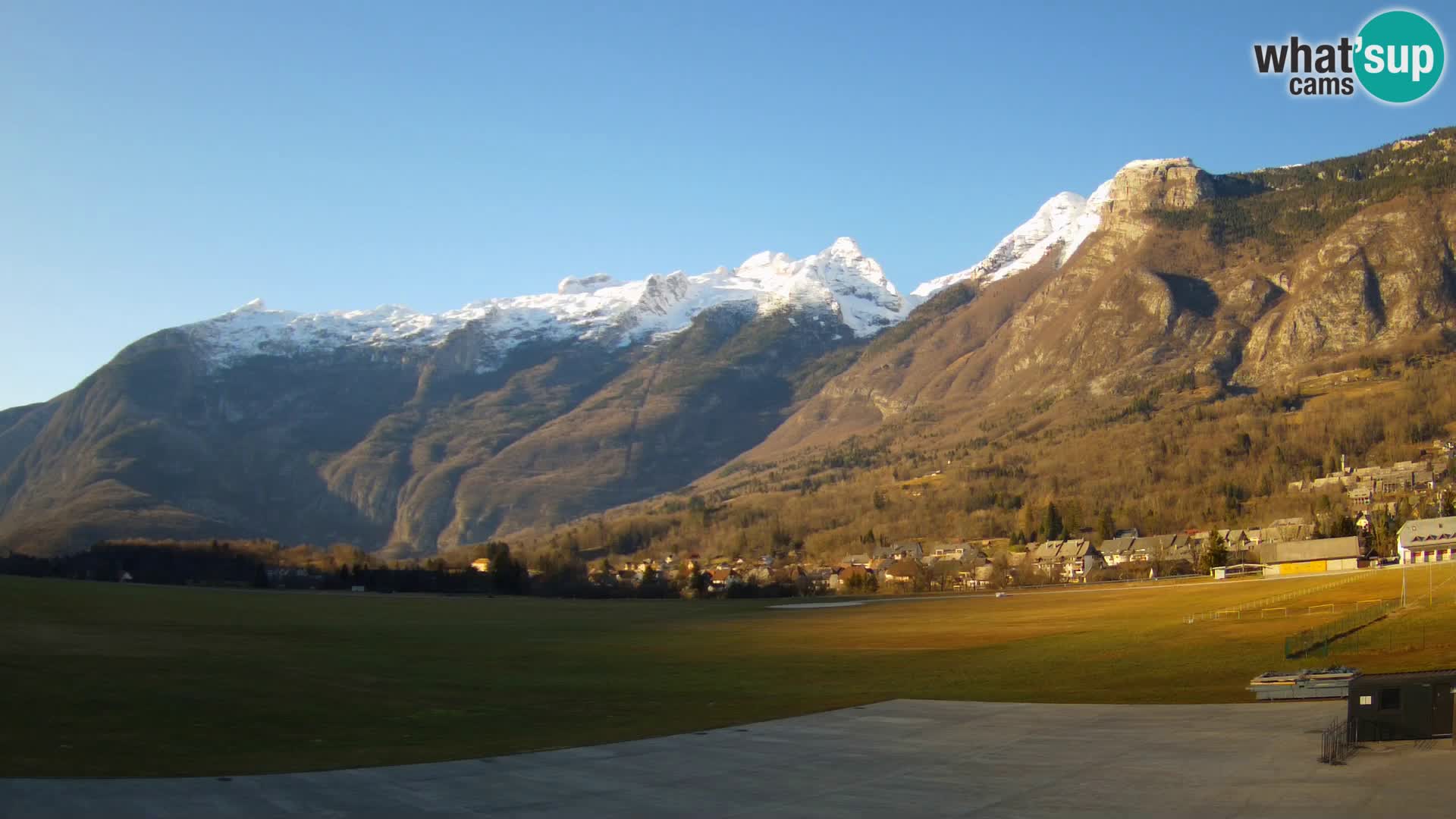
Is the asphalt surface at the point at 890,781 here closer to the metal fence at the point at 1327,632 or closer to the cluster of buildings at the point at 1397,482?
the metal fence at the point at 1327,632

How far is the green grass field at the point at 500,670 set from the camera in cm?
3341

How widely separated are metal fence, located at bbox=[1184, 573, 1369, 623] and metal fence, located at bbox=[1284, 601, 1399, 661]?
7.26 m

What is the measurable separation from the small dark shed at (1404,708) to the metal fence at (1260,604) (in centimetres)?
3957

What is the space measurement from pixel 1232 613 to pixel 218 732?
190 feet

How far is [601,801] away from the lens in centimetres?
2697

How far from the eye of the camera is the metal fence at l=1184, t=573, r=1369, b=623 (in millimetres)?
69944

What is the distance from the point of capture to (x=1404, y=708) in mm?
29203

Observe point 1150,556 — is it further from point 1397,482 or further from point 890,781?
point 890,781

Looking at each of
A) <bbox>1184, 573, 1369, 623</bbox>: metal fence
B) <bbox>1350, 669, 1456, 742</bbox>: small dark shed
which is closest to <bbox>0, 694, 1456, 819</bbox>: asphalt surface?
<bbox>1350, 669, 1456, 742</bbox>: small dark shed

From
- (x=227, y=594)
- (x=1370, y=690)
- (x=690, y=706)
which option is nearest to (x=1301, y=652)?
(x=1370, y=690)

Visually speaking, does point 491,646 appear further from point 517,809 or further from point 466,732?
point 517,809

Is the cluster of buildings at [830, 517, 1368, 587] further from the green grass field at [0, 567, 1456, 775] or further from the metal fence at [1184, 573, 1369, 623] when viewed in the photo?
the green grass field at [0, 567, 1456, 775]

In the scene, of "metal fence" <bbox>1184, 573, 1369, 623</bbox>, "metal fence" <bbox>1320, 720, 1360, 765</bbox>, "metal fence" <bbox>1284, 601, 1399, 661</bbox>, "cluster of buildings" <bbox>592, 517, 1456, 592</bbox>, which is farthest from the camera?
"cluster of buildings" <bbox>592, 517, 1456, 592</bbox>

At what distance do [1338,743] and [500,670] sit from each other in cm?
3931
